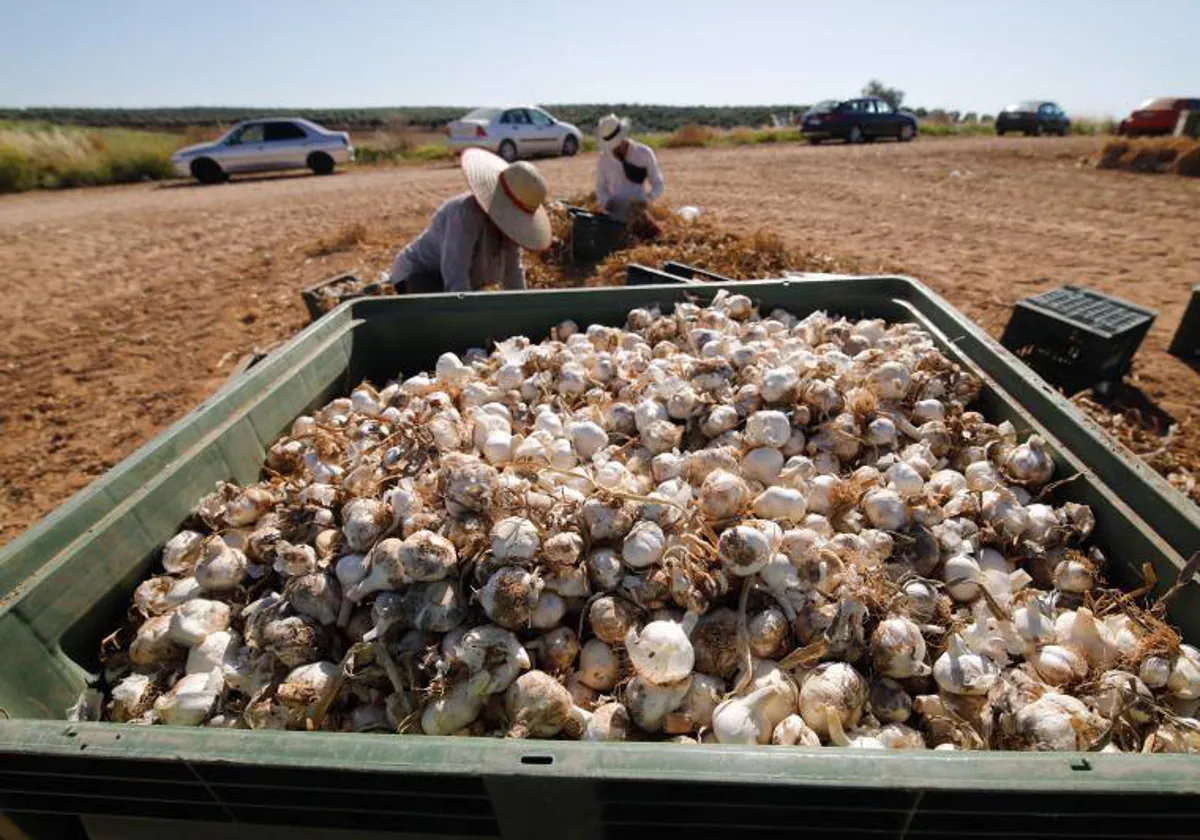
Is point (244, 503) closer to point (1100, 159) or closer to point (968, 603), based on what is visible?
point (968, 603)

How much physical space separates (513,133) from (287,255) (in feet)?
36.8

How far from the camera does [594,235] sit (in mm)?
6902

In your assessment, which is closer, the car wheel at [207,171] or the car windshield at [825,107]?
the car wheel at [207,171]

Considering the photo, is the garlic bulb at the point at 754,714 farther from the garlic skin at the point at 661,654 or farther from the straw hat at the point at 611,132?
the straw hat at the point at 611,132

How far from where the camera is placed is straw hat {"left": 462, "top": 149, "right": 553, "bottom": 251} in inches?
157

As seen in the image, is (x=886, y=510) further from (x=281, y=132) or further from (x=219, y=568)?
(x=281, y=132)

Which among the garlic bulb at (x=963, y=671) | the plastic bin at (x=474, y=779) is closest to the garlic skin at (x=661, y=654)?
the plastic bin at (x=474, y=779)

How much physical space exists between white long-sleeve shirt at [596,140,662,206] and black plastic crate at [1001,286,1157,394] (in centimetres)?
425

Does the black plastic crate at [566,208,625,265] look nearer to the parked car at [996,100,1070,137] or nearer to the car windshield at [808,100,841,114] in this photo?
the car windshield at [808,100,841,114]

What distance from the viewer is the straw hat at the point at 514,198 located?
398 centimetres

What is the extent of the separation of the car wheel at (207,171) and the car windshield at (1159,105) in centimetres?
2623

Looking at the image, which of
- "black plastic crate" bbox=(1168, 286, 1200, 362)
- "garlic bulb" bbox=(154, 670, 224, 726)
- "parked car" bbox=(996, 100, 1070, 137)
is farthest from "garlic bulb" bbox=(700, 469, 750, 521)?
"parked car" bbox=(996, 100, 1070, 137)

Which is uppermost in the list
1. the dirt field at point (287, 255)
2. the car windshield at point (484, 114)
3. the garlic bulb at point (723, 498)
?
the car windshield at point (484, 114)

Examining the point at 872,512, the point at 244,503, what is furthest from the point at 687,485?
the point at 244,503
